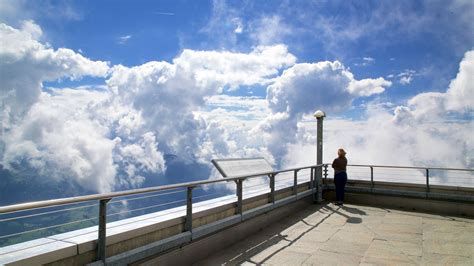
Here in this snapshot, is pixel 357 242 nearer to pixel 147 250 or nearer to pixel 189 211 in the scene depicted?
pixel 189 211

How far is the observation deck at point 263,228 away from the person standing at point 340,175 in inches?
17.6

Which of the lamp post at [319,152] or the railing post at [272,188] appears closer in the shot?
the railing post at [272,188]

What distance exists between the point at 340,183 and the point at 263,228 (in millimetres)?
4425

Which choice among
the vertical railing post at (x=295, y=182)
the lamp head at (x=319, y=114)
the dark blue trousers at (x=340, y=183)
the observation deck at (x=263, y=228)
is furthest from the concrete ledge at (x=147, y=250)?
the lamp head at (x=319, y=114)

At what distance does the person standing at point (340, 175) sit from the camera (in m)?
11.5

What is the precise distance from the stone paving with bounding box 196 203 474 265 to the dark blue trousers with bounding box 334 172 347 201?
5.10 feet

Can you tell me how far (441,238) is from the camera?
7562 millimetres

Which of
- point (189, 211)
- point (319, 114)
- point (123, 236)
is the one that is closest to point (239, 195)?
point (189, 211)

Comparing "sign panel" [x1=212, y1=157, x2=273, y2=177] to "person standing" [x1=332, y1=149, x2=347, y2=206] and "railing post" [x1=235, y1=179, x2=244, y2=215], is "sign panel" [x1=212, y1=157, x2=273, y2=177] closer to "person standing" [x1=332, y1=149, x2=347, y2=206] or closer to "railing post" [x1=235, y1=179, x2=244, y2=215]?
"railing post" [x1=235, y1=179, x2=244, y2=215]

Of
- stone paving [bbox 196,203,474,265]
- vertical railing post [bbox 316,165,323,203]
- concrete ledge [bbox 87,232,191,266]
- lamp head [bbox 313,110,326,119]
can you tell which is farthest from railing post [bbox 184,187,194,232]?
lamp head [bbox 313,110,326,119]

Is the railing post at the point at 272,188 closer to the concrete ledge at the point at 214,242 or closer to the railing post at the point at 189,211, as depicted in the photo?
the concrete ledge at the point at 214,242

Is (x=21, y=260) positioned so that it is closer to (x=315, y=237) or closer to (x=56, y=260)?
(x=56, y=260)

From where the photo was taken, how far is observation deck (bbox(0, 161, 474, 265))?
13.5ft

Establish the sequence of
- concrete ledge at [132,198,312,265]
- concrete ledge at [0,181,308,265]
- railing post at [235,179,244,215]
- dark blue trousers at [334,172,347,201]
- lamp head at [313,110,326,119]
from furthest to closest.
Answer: lamp head at [313,110,326,119] → dark blue trousers at [334,172,347,201] → railing post at [235,179,244,215] → concrete ledge at [132,198,312,265] → concrete ledge at [0,181,308,265]
